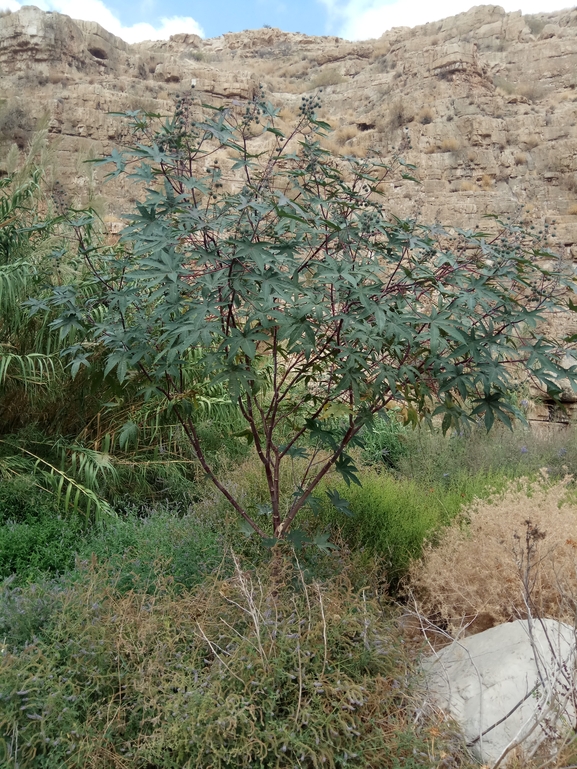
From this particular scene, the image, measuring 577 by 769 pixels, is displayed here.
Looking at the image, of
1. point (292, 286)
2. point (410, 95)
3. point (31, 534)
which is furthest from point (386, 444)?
point (410, 95)

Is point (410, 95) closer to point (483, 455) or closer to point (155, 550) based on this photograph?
point (483, 455)

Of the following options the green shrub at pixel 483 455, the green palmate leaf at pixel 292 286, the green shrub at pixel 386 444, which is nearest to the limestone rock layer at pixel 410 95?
the green shrub at pixel 483 455

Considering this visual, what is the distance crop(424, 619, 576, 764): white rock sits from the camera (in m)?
1.95

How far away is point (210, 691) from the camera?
2.00 m

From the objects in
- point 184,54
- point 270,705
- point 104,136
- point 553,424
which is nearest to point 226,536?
point 270,705

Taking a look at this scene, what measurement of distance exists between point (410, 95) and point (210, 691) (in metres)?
19.2

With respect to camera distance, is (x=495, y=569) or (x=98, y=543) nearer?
(x=495, y=569)

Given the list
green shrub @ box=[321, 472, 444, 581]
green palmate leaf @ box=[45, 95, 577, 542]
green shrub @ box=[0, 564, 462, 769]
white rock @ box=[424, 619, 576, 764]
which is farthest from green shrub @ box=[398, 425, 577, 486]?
green shrub @ box=[0, 564, 462, 769]

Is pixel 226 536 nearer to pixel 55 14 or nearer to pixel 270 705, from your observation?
pixel 270 705

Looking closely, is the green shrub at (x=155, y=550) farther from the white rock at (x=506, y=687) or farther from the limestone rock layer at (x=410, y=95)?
the limestone rock layer at (x=410, y=95)

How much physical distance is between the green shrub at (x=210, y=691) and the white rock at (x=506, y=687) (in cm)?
15

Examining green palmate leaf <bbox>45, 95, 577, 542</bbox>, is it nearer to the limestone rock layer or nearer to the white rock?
the white rock

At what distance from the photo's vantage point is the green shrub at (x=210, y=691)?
1910mm

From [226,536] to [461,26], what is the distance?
83.4ft
